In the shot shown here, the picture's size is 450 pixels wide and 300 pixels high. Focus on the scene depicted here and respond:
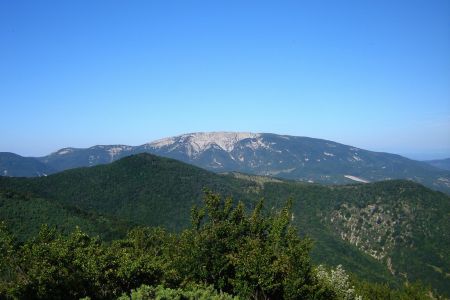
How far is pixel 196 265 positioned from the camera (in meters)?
57.3

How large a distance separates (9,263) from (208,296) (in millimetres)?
26009

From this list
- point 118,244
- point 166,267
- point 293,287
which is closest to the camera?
point 293,287

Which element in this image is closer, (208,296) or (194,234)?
(208,296)

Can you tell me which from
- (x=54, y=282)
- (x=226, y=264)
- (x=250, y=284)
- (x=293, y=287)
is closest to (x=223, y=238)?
(x=226, y=264)

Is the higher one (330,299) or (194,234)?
(194,234)

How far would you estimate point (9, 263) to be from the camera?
162 feet

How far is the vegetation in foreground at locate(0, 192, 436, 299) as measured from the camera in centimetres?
4803

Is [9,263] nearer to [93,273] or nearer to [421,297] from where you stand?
[93,273]

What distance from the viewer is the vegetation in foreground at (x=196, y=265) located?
48.0 metres

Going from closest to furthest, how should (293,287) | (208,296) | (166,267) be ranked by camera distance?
(208,296) → (293,287) → (166,267)

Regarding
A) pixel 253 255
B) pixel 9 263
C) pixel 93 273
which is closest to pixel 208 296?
pixel 253 255

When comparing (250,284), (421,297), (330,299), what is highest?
(250,284)

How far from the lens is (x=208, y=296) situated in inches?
1622

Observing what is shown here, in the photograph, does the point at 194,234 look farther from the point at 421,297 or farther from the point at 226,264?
the point at 421,297
